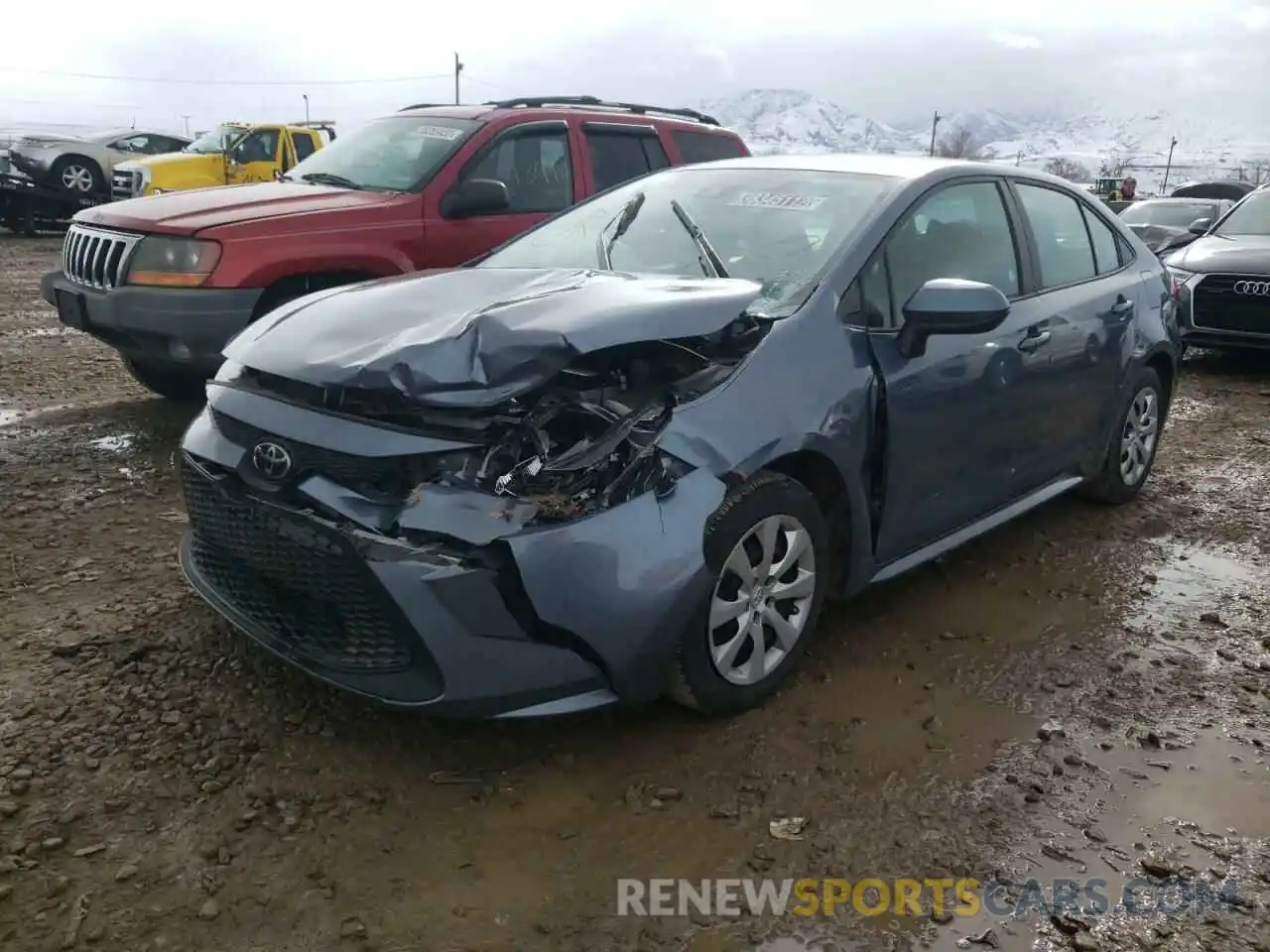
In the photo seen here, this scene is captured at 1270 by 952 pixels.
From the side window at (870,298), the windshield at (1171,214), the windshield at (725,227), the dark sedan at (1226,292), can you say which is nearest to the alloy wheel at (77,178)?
the windshield at (725,227)

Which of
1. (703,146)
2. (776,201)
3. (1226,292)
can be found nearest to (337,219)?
(776,201)

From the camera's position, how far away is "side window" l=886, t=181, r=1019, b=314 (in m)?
3.44

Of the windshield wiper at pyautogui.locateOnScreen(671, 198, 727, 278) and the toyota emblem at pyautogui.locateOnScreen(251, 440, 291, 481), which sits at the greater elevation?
the windshield wiper at pyautogui.locateOnScreen(671, 198, 727, 278)

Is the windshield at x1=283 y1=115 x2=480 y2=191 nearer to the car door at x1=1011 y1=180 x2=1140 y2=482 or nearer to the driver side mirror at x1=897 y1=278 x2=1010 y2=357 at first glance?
the car door at x1=1011 y1=180 x2=1140 y2=482

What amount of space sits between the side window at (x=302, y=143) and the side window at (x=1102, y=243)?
45.1 ft

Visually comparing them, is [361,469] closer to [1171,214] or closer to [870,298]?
[870,298]

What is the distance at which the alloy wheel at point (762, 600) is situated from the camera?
112 inches

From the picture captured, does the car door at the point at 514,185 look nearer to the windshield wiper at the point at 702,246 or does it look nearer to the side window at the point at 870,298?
the windshield wiper at the point at 702,246

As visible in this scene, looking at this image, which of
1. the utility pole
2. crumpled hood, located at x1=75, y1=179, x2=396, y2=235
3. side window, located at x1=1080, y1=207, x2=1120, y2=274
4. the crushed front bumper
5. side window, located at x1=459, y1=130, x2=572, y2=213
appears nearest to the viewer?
the crushed front bumper

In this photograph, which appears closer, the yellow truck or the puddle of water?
the puddle of water

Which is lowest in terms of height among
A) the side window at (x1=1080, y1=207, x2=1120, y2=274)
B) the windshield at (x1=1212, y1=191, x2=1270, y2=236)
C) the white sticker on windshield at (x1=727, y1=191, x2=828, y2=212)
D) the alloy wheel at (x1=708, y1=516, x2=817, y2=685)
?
the alloy wheel at (x1=708, y1=516, x2=817, y2=685)

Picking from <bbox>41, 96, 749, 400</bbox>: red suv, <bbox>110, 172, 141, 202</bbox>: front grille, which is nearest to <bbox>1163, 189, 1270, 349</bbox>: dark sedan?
<bbox>41, 96, 749, 400</bbox>: red suv

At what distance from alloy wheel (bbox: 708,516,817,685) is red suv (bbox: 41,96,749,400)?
3.16 metres

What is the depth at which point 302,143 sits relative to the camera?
52.6ft
